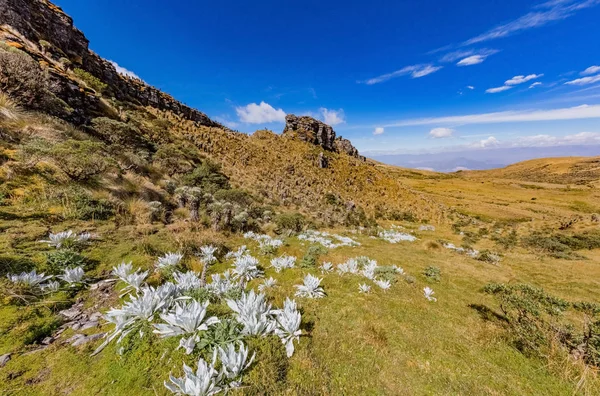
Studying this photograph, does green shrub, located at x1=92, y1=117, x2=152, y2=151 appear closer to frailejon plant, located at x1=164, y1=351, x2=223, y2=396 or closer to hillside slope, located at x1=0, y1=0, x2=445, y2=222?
hillside slope, located at x1=0, y1=0, x2=445, y2=222

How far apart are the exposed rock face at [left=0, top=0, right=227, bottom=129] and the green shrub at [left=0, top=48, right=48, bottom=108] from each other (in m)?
3.07

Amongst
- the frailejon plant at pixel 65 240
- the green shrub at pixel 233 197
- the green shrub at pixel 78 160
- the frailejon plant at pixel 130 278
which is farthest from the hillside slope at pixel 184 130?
the frailejon plant at pixel 130 278

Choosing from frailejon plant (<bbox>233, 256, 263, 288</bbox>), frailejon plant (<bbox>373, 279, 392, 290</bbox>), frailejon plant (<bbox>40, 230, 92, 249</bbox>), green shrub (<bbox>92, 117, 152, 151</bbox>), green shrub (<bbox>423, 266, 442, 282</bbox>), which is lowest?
green shrub (<bbox>423, 266, 442, 282</bbox>)

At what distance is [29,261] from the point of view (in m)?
4.55

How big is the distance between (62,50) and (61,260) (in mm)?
33065

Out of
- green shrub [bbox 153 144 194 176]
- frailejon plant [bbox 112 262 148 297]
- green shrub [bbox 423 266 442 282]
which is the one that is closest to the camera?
frailejon plant [bbox 112 262 148 297]

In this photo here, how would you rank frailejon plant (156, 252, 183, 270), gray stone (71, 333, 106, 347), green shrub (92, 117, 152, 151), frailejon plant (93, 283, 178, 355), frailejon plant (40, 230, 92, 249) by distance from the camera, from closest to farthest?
frailejon plant (93, 283, 178, 355) < gray stone (71, 333, 106, 347) < frailejon plant (40, 230, 92, 249) < frailejon plant (156, 252, 183, 270) < green shrub (92, 117, 152, 151)

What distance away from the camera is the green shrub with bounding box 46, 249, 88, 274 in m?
4.61

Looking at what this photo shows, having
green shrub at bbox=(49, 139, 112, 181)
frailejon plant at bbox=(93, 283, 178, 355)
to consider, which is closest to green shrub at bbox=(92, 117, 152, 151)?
green shrub at bbox=(49, 139, 112, 181)

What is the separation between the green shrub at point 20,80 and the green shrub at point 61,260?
12702 mm

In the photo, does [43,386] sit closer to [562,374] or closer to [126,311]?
[126,311]

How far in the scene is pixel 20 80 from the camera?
11.5 metres

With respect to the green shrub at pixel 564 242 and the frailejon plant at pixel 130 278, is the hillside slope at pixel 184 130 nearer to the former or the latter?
the green shrub at pixel 564 242

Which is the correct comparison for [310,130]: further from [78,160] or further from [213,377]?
[213,377]
